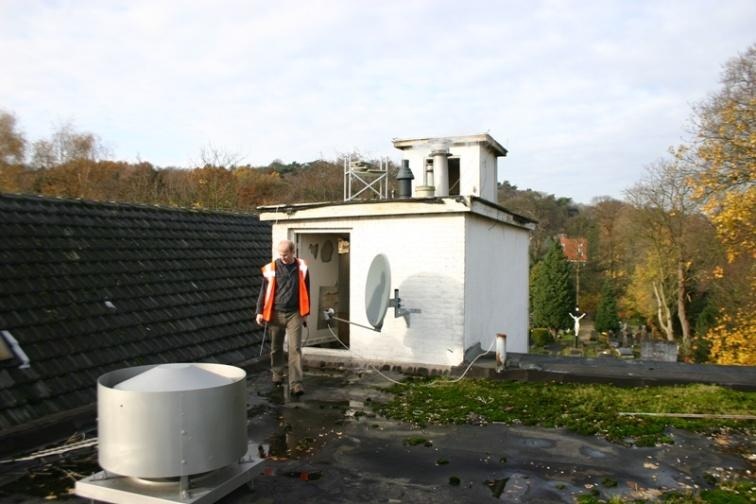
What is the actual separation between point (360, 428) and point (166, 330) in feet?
12.1

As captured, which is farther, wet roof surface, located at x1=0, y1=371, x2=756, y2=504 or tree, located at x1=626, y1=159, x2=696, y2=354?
tree, located at x1=626, y1=159, x2=696, y2=354

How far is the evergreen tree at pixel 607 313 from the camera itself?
133 ft

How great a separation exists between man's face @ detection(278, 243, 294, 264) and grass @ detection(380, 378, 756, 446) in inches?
82.3

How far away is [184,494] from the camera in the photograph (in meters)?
3.45

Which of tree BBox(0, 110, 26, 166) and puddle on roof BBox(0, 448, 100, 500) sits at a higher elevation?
tree BBox(0, 110, 26, 166)

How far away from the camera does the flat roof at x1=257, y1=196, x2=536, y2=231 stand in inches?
317

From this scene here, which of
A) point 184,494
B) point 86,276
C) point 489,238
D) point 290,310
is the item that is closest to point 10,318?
point 86,276

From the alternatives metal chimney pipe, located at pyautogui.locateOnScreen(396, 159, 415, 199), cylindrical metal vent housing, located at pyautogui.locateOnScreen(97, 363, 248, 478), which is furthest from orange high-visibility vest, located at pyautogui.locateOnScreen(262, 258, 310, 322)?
metal chimney pipe, located at pyautogui.locateOnScreen(396, 159, 415, 199)

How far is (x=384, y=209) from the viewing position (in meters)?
8.52

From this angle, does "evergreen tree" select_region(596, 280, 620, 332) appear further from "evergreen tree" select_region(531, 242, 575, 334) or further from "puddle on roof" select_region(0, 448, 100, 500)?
"puddle on roof" select_region(0, 448, 100, 500)

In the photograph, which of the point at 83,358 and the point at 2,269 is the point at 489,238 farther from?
the point at 2,269

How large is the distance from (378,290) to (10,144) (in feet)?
105

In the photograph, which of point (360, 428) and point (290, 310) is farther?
point (290, 310)

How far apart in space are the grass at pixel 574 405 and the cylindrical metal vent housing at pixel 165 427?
A: 2.71m
